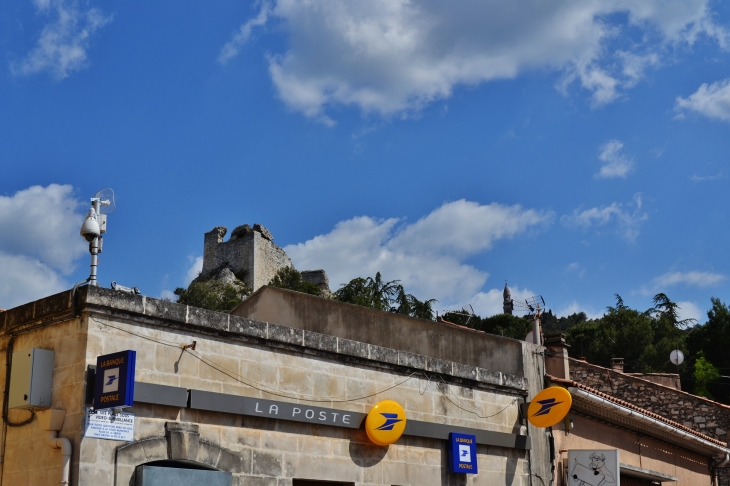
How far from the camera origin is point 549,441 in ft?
56.9

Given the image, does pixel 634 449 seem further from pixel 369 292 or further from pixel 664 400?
pixel 369 292

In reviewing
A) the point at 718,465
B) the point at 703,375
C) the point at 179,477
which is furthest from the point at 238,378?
the point at 703,375

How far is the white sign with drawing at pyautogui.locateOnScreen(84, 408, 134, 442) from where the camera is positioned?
9.90 m

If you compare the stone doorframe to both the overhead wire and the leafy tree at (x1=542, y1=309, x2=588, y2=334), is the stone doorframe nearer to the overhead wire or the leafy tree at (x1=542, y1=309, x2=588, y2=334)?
the overhead wire

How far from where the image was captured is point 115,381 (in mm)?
9820

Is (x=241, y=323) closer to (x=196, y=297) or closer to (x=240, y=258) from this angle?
(x=196, y=297)

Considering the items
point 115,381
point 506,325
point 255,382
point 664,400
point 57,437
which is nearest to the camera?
point 115,381

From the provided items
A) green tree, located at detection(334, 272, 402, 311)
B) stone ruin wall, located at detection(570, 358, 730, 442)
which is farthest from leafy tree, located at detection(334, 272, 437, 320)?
stone ruin wall, located at detection(570, 358, 730, 442)

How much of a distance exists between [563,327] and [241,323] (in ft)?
327

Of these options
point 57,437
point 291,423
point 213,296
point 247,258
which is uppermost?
point 247,258

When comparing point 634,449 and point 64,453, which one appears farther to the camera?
point 634,449

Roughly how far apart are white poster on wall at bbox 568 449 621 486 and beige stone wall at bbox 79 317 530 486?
2.12 meters

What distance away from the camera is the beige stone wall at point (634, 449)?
18172 millimetres

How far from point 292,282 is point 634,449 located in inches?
2268
